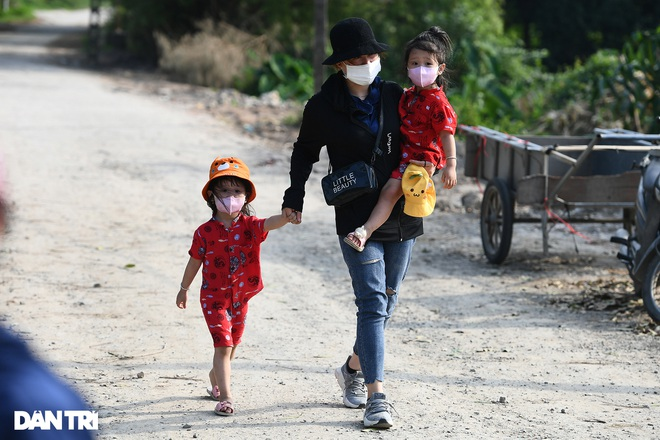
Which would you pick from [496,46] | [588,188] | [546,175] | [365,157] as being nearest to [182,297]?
[365,157]

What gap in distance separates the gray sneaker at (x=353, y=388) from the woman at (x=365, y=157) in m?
0.26

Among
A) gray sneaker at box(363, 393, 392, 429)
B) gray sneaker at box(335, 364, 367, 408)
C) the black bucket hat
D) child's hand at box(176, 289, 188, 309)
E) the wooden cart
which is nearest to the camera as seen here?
the black bucket hat

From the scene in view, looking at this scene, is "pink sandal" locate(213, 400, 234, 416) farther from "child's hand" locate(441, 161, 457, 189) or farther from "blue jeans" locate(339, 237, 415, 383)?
"child's hand" locate(441, 161, 457, 189)

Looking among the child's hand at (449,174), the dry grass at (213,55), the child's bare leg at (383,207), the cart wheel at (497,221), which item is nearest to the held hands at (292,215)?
the child's bare leg at (383,207)

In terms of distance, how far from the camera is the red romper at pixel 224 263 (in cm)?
520

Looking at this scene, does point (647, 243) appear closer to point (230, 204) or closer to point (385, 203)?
point (385, 203)

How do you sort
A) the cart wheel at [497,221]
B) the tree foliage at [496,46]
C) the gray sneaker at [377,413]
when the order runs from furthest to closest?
the tree foliage at [496,46]
the cart wheel at [497,221]
the gray sneaker at [377,413]

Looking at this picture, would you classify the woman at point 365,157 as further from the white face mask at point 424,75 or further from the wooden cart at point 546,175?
the wooden cart at point 546,175

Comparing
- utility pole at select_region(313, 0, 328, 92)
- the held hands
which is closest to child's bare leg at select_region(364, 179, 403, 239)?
the held hands

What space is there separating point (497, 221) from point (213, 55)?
18192 millimetres

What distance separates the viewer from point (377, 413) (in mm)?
5062

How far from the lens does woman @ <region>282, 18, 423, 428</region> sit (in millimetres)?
5004

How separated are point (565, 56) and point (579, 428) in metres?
32.3

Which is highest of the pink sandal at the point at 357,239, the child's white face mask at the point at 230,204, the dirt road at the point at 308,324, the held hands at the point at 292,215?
the child's white face mask at the point at 230,204
